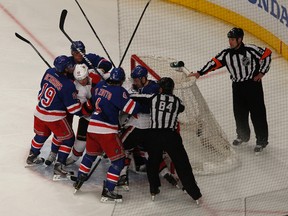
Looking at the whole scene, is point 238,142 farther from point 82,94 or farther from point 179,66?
point 82,94

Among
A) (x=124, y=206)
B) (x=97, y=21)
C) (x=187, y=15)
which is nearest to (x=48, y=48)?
(x=97, y=21)

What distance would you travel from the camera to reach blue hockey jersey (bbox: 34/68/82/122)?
6.44m

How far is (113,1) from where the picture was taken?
10.8m

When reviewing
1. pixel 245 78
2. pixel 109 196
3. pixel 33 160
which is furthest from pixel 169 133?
pixel 33 160

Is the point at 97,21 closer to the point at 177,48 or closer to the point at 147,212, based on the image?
the point at 177,48

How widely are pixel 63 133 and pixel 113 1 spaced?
4446 millimetres

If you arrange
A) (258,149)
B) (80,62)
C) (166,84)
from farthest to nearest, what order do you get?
(258,149)
(80,62)
(166,84)

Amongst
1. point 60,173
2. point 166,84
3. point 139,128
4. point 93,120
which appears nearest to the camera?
point 166,84

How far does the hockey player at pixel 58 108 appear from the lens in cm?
644

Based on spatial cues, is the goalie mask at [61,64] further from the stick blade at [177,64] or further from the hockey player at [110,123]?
the stick blade at [177,64]

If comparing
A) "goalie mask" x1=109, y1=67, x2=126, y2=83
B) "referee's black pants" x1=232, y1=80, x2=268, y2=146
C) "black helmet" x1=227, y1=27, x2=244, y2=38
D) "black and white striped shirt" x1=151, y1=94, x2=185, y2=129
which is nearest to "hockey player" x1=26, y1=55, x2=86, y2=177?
"goalie mask" x1=109, y1=67, x2=126, y2=83

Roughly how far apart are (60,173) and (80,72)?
865 mm

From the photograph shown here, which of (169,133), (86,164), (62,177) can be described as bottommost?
(62,177)

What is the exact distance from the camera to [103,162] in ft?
22.8
